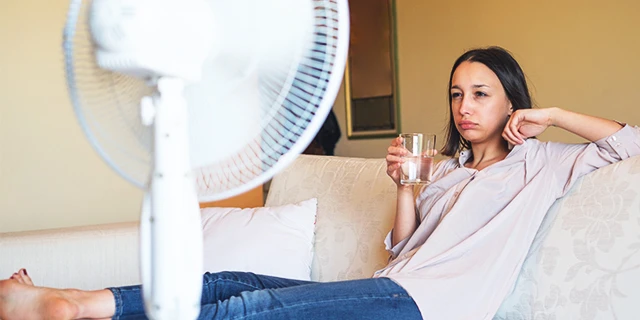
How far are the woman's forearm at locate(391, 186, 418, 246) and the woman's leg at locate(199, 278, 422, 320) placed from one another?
12.9 inches

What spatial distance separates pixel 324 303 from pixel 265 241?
743mm

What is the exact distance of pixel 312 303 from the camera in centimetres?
117

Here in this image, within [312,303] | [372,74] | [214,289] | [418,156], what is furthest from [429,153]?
[372,74]

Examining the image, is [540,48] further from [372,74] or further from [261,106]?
[261,106]

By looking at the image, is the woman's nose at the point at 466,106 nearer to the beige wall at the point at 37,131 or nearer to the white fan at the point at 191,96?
the white fan at the point at 191,96

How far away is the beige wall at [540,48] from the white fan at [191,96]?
8.81 feet

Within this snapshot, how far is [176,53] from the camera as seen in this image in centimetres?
59

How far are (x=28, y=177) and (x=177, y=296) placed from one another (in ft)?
6.61

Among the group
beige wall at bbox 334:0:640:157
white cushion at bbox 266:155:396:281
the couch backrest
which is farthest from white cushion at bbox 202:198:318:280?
beige wall at bbox 334:0:640:157

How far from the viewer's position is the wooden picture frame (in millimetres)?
4371

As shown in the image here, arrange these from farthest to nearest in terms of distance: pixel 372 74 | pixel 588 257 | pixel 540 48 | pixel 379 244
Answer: pixel 372 74 → pixel 540 48 → pixel 379 244 → pixel 588 257

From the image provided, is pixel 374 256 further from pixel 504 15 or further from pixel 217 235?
pixel 504 15

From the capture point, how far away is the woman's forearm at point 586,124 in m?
1.39

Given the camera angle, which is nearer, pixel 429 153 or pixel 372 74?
pixel 429 153
